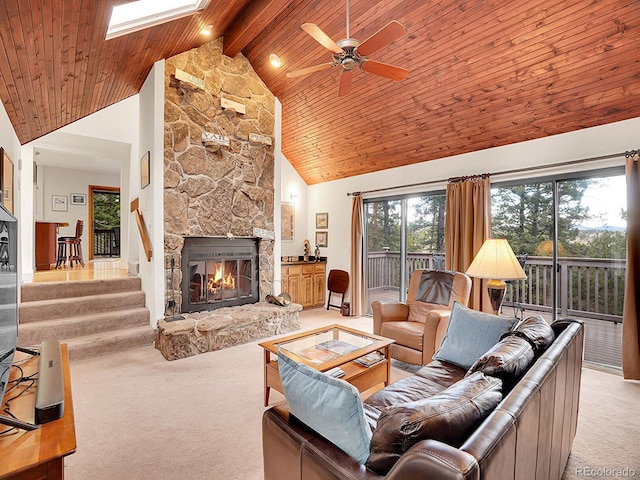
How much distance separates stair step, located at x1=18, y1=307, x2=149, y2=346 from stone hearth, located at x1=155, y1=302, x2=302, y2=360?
460 millimetres

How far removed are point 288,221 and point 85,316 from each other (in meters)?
3.68

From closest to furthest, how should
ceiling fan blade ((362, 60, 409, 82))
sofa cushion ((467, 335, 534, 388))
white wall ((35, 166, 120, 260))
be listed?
1. sofa cushion ((467, 335, 534, 388))
2. ceiling fan blade ((362, 60, 409, 82))
3. white wall ((35, 166, 120, 260))

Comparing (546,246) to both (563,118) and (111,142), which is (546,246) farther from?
(111,142)

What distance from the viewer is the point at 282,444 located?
1.31 metres

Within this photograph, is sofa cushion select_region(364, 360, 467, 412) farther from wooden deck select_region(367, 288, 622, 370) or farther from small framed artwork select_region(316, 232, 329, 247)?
small framed artwork select_region(316, 232, 329, 247)

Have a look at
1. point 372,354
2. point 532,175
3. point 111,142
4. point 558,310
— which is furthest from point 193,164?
point 558,310

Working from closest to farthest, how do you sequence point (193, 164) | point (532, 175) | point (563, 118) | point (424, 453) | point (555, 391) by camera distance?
point (424, 453)
point (555, 391)
point (563, 118)
point (532, 175)
point (193, 164)

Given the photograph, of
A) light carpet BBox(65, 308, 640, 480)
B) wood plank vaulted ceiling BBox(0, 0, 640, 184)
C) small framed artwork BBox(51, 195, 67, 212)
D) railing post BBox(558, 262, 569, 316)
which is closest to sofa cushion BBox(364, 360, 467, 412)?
light carpet BBox(65, 308, 640, 480)

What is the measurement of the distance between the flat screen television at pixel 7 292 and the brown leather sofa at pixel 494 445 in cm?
120

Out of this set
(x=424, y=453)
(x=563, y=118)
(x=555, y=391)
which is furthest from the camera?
(x=563, y=118)

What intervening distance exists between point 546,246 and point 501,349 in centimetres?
294

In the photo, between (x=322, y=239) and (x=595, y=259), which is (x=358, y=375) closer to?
(x=595, y=259)

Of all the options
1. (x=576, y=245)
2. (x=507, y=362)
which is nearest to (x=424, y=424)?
(x=507, y=362)

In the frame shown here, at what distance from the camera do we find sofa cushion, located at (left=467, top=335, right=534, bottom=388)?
58.9 inches
